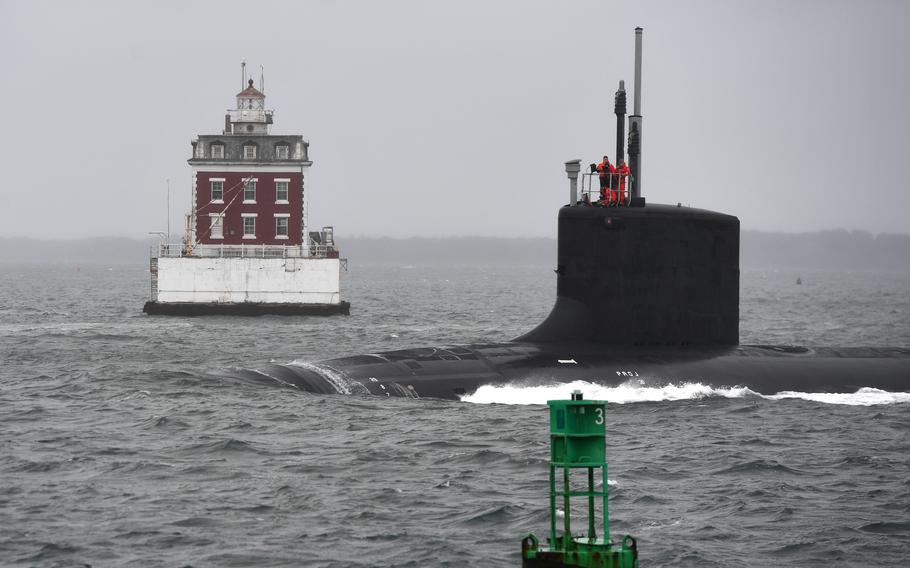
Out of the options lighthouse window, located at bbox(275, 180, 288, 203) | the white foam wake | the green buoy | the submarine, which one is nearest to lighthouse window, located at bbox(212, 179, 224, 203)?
lighthouse window, located at bbox(275, 180, 288, 203)

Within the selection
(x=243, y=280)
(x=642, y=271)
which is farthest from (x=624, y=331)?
(x=243, y=280)

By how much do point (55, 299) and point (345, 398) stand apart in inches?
2848

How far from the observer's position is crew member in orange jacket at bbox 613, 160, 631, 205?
2712 centimetres

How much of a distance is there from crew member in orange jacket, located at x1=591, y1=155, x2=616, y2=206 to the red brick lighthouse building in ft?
126

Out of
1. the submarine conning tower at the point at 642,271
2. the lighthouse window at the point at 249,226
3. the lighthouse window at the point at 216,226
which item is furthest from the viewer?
the lighthouse window at the point at 249,226

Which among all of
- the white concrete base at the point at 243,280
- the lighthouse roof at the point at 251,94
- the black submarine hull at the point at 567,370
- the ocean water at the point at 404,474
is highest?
the lighthouse roof at the point at 251,94

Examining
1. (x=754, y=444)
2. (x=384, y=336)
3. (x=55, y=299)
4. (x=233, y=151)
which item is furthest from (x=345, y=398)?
(x=55, y=299)

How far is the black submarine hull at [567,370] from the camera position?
26656mm

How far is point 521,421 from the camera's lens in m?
24.6

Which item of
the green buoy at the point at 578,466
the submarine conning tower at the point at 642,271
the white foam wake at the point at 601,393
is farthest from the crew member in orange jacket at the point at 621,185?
the green buoy at the point at 578,466

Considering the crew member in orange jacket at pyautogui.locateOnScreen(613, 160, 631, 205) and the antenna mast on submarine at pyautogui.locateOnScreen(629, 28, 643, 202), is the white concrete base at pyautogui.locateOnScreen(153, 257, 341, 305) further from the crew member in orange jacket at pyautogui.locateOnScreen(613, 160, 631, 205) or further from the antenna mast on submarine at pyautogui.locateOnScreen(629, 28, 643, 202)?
the crew member in orange jacket at pyautogui.locateOnScreen(613, 160, 631, 205)

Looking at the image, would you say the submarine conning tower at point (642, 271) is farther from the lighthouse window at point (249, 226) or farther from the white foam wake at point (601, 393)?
the lighthouse window at point (249, 226)

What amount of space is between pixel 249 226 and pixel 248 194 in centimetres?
163

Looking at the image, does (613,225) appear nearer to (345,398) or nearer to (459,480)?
(345,398)
